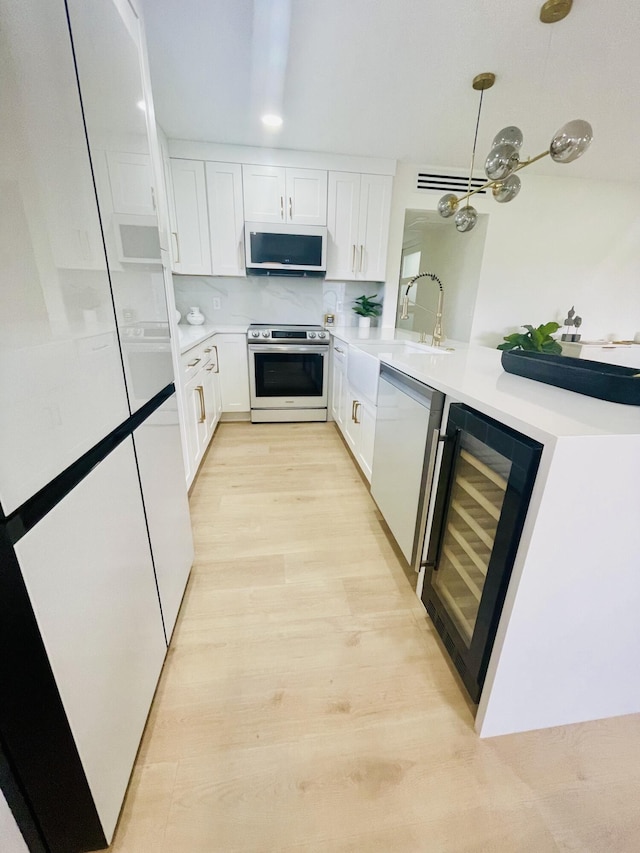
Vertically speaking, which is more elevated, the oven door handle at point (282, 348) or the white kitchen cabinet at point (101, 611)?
the oven door handle at point (282, 348)

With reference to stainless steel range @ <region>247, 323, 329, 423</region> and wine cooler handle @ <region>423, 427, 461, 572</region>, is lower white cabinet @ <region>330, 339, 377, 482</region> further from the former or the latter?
wine cooler handle @ <region>423, 427, 461, 572</region>

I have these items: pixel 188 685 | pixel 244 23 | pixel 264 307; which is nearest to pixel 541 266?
pixel 264 307

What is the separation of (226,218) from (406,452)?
2.91m

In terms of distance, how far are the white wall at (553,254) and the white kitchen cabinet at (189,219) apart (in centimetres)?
186

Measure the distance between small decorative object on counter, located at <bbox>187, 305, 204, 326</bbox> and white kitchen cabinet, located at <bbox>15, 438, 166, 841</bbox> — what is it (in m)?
2.88

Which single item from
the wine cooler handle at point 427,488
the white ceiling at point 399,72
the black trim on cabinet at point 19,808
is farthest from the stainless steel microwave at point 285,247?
the black trim on cabinet at point 19,808

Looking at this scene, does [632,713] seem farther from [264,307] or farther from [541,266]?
[541,266]

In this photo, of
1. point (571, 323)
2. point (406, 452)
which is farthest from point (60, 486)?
point (571, 323)

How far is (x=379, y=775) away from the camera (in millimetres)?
948

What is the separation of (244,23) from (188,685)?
115 inches

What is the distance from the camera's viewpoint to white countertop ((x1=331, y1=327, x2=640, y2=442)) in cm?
77

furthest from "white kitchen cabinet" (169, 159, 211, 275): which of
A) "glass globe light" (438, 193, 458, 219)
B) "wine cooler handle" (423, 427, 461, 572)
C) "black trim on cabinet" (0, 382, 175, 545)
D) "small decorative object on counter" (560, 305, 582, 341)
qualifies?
"small decorative object on counter" (560, 305, 582, 341)

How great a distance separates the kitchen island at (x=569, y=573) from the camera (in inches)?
29.7

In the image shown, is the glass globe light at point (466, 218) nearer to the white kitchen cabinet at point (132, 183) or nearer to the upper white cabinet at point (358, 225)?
the upper white cabinet at point (358, 225)
